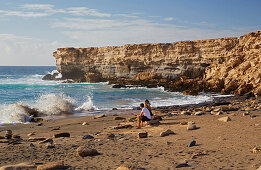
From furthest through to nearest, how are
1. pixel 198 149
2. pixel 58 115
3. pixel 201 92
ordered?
pixel 201 92 < pixel 58 115 < pixel 198 149

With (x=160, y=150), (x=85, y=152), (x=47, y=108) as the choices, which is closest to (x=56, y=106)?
(x=47, y=108)

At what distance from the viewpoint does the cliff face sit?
25.4 metres

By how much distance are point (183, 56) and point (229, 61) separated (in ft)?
35.0

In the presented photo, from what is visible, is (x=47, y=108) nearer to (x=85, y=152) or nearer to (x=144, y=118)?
(x=144, y=118)

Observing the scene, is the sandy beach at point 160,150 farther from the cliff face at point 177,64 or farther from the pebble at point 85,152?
the cliff face at point 177,64

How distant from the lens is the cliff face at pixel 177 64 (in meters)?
25.4

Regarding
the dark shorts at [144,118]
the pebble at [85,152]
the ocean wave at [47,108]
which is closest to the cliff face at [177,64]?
the dark shorts at [144,118]

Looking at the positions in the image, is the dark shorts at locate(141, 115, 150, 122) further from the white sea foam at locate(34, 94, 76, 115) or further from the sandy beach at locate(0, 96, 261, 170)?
the white sea foam at locate(34, 94, 76, 115)

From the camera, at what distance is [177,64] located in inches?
1517

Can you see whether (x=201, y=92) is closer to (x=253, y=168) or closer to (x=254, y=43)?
(x=254, y=43)

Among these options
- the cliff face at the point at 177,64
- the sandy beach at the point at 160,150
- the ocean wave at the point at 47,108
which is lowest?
the ocean wave at the point at 47,108

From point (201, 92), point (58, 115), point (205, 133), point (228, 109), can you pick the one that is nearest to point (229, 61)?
point (201, 92)

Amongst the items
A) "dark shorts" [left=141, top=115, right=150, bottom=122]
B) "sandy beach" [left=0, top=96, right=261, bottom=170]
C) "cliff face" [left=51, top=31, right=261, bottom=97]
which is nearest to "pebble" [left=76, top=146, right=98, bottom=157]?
"sandy beach" [left=0, top=96, right=261, bottom=170]

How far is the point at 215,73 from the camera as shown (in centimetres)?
2903
